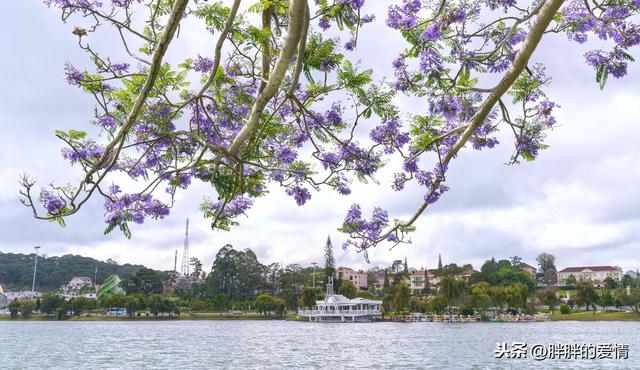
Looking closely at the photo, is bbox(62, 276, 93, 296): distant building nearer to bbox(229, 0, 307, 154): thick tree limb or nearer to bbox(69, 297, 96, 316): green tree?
bbox(69, 297, 96, 316): green tree

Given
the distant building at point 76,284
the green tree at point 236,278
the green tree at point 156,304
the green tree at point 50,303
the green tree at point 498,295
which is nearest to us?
the green tree at point 498,295

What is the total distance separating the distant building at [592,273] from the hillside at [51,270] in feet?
377

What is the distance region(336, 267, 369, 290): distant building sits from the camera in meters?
132

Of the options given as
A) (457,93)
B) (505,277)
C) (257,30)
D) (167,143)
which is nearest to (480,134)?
(457,93)

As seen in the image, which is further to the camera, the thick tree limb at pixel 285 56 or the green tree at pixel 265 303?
the green tree at pixel 265 303

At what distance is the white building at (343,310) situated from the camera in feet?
255

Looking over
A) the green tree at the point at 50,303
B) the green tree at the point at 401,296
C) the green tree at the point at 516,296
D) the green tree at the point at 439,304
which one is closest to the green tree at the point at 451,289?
the green tree at the point at 439,304

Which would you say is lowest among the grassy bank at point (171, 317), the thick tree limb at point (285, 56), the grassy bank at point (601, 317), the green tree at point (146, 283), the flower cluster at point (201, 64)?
the grassy bank at point (171, 317)

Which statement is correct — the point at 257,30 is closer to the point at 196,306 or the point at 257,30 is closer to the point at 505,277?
the point at 196,306

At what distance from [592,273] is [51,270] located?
146720 mm

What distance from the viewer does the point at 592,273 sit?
464ft

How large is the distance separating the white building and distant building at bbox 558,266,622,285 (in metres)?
80.0

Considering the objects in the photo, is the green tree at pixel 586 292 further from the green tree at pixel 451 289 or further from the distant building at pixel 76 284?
the distant building at pixel 76 284
